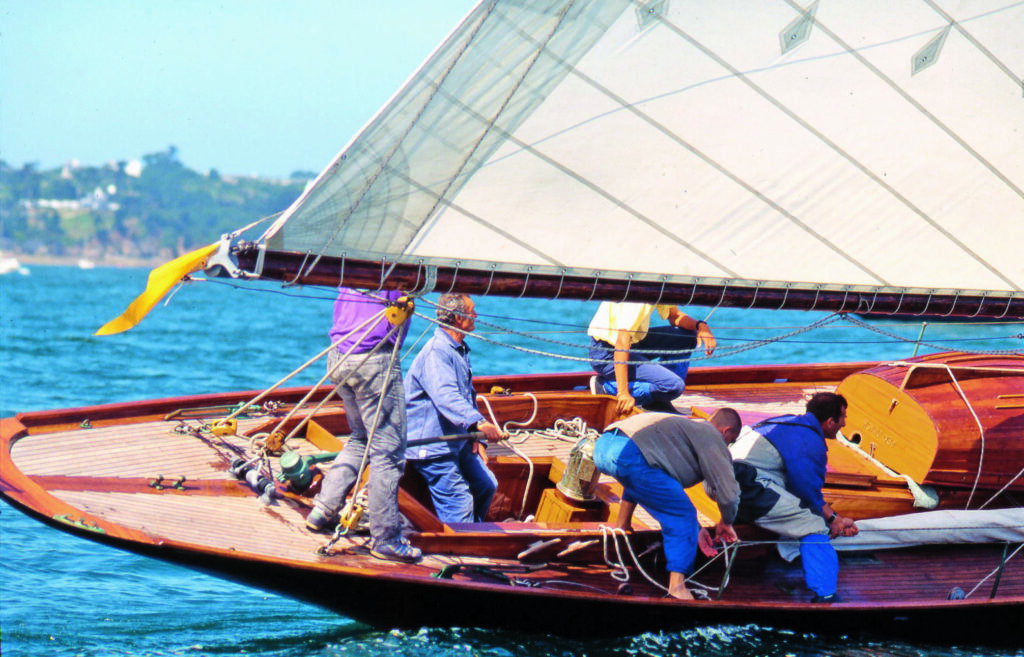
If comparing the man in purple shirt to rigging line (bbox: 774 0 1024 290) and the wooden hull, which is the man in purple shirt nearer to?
the wooden hull

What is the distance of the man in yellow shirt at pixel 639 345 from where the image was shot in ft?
23.0

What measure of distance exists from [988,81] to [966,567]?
2.61 m

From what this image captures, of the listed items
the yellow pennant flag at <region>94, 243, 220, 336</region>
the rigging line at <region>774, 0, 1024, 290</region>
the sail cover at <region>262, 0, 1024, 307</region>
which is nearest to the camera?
the yellow pennant flag at <region>94, 243, 220, 336</region>

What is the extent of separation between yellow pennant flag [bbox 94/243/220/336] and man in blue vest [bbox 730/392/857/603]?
2839 mm

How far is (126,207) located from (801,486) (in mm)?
103774

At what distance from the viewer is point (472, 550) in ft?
17.5

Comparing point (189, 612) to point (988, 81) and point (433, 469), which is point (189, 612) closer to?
point (433, 469)

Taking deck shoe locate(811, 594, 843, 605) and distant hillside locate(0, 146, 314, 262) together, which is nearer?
deck shoe locate(811, 594, 843, 605)

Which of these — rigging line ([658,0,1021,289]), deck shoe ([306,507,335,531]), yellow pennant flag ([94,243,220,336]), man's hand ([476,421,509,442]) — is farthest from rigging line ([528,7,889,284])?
deck shoe ([306,507,335,531])

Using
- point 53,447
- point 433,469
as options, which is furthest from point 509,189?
point 53,447

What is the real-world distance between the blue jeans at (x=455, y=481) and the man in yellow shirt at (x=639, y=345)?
1.36 metres

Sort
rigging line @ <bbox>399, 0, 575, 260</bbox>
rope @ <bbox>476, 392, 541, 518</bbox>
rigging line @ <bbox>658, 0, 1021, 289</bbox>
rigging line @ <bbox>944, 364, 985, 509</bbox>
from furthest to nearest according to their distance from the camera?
rope @ <bbox>476, 392, 541, 518</bbox> → rigging line @ <bbox>944, 364, 985, 509</bbox> → rigging line @ <bbox>658, 0, 1021, 289</bbox> → rigging line @ <bbox>399, 0, 575, 260</bbox>

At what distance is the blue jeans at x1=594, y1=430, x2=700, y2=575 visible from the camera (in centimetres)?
512

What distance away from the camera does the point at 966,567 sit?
5863 mm
